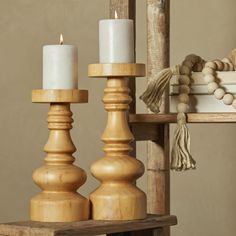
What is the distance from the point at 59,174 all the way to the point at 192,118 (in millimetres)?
338

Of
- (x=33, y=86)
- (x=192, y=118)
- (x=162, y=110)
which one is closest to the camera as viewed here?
(x=192, y=118)

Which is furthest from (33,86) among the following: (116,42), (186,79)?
(116,42)

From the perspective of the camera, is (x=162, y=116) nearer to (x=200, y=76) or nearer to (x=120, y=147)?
(x=200, y=76)

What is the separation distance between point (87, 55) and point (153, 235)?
119cm

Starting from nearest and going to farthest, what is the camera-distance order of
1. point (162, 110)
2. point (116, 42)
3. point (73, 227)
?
point (73, 227) < point (116, 42) < point (162, 110)

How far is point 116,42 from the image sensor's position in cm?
120

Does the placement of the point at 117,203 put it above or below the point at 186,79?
below

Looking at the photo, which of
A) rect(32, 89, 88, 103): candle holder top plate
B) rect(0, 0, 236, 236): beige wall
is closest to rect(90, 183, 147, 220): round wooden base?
rect(32, 89, 88, 103): candle holder top plate

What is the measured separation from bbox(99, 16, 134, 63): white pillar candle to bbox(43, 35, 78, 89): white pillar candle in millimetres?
47

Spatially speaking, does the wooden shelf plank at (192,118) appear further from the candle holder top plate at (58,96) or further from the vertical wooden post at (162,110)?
the candle holder top plate at (58,96)

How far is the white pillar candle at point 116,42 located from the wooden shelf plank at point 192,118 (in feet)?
0.79

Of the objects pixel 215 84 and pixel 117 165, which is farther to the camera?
pixel 215 84

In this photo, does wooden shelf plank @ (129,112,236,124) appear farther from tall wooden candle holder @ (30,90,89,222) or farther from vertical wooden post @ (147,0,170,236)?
tall wooden candle holder @ (30,90,89,222)

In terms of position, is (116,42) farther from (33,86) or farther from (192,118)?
(33,86)
